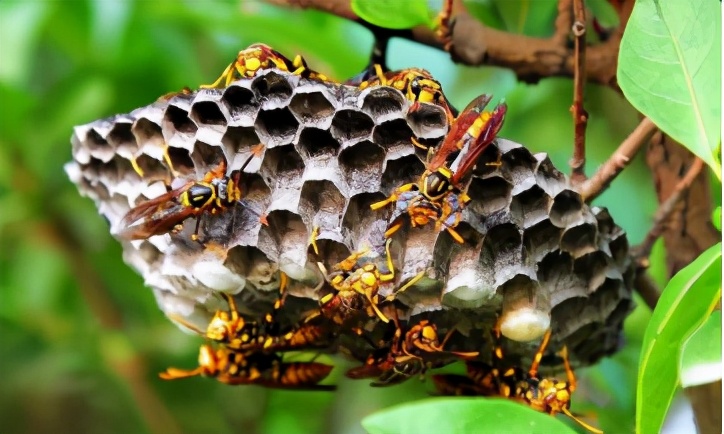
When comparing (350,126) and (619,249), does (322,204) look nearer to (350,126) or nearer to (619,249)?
(350,126)

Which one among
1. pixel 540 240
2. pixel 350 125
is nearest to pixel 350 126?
pixel 350 125

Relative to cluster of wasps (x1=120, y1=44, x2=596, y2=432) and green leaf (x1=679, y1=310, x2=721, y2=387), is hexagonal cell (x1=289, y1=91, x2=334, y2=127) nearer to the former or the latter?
cluster of wasps (x1=120, y1=44, x2=596, y2=432)

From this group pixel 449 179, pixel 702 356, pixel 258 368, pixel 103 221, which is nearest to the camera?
pixel 702 356

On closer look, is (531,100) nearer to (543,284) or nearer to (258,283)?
(543,284)

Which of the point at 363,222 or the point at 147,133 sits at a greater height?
the point at 147,133

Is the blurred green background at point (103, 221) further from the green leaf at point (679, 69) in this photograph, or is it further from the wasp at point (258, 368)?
the green leaf at point (679, 69)

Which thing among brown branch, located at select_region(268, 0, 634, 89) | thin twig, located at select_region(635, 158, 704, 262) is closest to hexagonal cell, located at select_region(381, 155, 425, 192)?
brown branch, located at select_region(268, 0, 634, 89)

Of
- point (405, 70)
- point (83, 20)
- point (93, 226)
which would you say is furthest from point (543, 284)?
point (83, 20)
